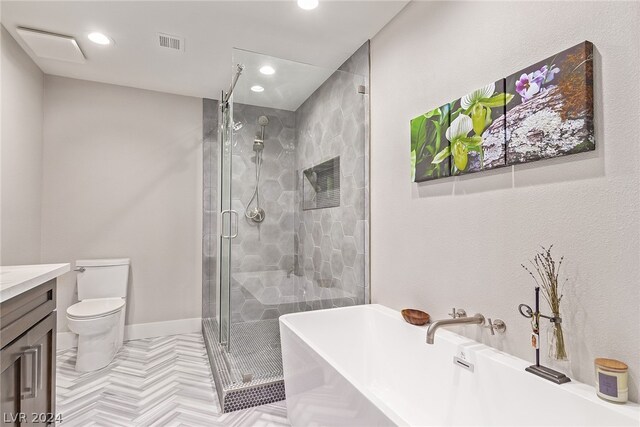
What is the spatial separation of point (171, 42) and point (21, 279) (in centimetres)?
209

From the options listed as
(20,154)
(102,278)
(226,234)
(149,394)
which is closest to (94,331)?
(102,278)

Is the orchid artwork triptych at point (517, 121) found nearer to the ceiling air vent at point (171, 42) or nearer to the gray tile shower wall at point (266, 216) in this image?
the gray tile shower wall at point (266, 216)

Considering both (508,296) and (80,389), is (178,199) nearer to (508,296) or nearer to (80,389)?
(80,389)

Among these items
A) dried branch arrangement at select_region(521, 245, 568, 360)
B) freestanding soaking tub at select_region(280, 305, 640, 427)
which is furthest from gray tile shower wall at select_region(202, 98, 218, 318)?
dried branch arrangement at select_region(521, 245, 568, 360)

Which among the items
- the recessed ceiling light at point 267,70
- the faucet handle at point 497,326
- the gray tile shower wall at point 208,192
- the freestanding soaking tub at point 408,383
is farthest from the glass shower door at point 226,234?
the faucet handle at point 497,326

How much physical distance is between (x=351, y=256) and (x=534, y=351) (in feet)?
4.69

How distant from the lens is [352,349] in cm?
221

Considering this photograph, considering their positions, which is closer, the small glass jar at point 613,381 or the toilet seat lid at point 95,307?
→ the small glass jar at point 613,381

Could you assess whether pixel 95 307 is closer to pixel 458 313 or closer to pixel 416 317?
pixel 416 317

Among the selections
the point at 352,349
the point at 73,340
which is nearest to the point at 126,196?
the point at 73,340

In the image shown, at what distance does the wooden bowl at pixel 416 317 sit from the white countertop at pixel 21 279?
5.83 feet

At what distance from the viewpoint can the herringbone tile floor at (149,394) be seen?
2.07 metres

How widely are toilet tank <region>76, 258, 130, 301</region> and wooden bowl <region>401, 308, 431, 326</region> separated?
281 cm

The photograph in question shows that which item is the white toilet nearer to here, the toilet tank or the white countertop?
the toilet tank
